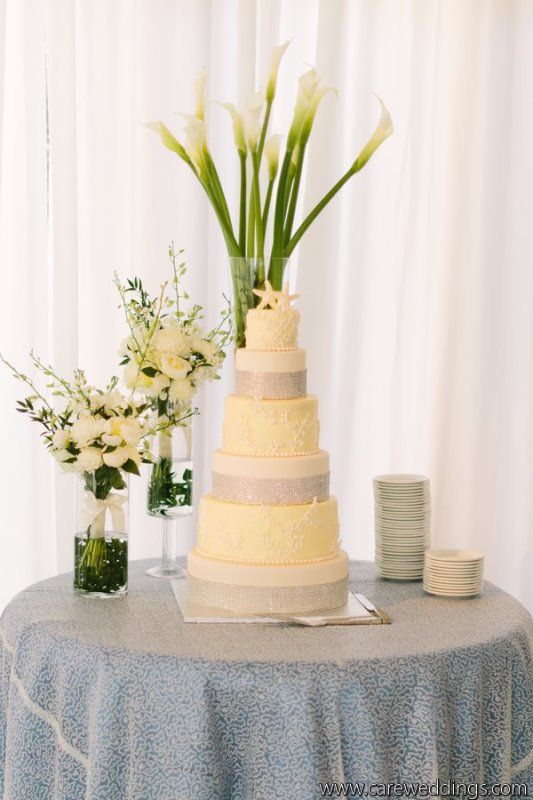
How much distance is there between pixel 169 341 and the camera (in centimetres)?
243

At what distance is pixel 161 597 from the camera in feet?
7.55

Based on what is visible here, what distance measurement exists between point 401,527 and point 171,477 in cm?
52

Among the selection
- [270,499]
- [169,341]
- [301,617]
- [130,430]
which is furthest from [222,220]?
[301,617]

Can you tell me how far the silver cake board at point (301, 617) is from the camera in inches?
82.5

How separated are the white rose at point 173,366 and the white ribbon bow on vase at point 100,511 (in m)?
0.29

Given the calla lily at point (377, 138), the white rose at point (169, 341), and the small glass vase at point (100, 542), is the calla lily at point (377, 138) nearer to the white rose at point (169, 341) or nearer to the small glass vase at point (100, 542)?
the white rose at point (169, 341)

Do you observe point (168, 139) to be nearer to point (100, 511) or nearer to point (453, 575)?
point (100, 511)

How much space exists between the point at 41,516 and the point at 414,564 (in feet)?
4.25

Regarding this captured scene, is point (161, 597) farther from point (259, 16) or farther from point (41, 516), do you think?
point (259, 16)

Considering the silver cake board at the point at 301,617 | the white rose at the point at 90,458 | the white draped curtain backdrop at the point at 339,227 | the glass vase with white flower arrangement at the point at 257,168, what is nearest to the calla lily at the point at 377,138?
the glass vase with white flower arrangement at the point at 257,168

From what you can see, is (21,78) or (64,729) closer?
(64,729)

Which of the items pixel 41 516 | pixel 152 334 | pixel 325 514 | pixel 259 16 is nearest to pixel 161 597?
pixel 325 514

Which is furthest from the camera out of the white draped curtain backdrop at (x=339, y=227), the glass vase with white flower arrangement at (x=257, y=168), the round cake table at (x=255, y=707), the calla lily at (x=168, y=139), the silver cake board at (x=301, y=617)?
the white draped curtain backdrop at (x=339, y=227)

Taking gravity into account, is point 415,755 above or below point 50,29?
below
